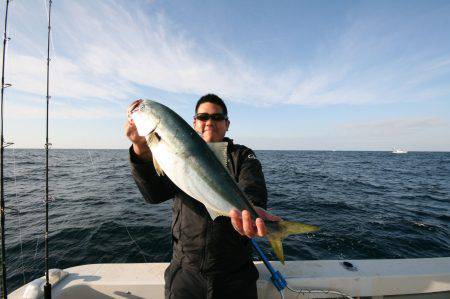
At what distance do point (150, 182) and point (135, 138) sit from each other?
639mm

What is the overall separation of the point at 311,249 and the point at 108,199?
14083 mm

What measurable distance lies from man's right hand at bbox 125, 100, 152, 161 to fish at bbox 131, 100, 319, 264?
43 cm

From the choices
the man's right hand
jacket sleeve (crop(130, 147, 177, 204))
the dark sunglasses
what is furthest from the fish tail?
the dark sunglasses

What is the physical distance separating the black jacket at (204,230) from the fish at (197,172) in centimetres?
67

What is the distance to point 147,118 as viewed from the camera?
9.27ft

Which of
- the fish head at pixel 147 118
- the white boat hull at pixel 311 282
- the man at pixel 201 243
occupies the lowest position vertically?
the white boat hull at pixel 311 282

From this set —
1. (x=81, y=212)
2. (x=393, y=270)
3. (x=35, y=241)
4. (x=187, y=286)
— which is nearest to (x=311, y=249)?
(x=393, y=270)

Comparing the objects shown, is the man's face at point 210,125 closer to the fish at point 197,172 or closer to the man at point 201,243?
the man at point 201,243

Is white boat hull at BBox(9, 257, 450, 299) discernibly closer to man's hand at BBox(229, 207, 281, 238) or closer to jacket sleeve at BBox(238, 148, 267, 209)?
jacket sleeve at BBox(238, 148, 267, 209)

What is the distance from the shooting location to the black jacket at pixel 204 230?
3242 millimetres

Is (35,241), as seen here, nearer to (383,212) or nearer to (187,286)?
(187,286)

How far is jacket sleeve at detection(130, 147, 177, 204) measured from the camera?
10.9ft

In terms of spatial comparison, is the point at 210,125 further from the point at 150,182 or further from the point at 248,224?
the point at 248,224

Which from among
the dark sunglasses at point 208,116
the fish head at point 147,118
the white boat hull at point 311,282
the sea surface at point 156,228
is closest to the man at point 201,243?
the fish head at point 147,118
